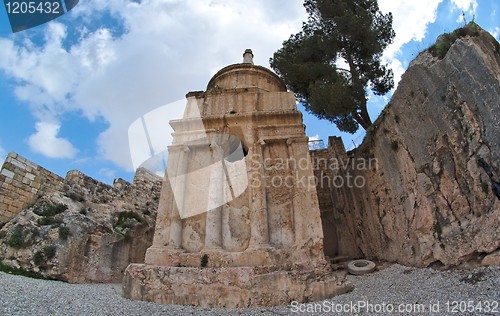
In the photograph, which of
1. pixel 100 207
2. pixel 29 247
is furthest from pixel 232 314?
pixel 100 207

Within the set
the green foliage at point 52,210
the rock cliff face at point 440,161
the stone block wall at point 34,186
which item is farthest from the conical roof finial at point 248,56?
the green foliage at point 52,210

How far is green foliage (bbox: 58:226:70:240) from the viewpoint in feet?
30.0

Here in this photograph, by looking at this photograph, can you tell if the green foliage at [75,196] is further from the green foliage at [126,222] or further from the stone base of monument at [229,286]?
the stone base of monument at [229,286]

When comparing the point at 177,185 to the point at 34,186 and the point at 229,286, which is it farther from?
the point at 34,186

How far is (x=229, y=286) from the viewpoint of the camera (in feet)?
20.7

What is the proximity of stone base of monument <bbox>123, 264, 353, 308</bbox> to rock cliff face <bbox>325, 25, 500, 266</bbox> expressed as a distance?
2568mm

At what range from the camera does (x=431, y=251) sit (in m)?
7.09

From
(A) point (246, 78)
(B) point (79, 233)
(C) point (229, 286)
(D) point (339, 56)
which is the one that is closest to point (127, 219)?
(B) point (79, 233)

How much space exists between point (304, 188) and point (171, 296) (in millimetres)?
4145

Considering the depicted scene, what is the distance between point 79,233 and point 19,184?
251 cm

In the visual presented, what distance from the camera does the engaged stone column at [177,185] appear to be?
7953mm

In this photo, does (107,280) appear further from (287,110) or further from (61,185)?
(287,110)

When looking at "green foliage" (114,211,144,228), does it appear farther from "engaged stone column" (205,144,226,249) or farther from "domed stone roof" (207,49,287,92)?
"domed stone roof" (207,49,287,92)

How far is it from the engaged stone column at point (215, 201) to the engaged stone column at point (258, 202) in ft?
2.82
